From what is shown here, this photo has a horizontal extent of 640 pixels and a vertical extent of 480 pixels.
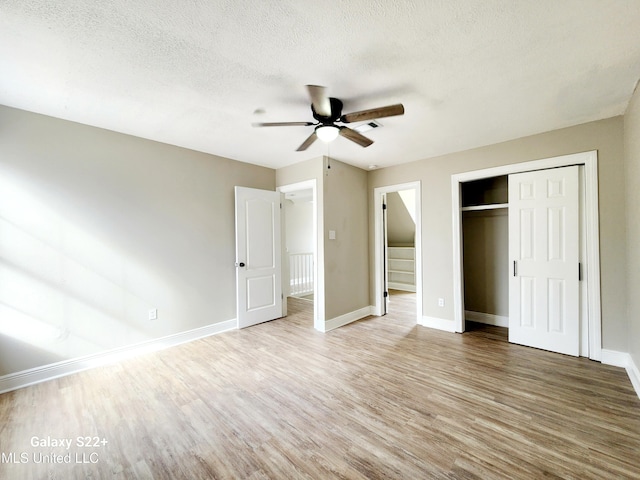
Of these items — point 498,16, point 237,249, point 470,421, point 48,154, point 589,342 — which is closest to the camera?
point 498,16

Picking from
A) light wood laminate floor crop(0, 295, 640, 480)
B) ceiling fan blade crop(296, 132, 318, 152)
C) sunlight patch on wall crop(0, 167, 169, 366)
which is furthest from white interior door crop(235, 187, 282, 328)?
ceiling fan blade crop(296, 132, 318, 152)

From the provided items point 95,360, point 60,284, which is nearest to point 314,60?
point 60,284

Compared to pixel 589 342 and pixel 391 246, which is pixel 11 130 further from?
pixel 391 246

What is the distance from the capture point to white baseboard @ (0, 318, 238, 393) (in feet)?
7.96

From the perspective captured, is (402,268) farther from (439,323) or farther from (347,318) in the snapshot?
(347,318)

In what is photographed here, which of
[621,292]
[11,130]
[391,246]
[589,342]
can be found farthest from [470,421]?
[391,246]

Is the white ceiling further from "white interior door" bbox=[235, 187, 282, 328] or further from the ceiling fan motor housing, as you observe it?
"white interior door" bbox=[235, 187, 282, 328]

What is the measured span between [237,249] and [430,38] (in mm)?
3331

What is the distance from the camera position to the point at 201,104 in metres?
2.39

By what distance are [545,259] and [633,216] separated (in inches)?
35.0

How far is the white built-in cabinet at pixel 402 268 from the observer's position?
22.0 ft

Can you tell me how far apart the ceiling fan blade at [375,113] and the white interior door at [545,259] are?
91.9 inches

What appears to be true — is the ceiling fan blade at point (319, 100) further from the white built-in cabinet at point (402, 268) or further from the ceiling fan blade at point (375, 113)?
the white built-in cabinet at point (402, 268)

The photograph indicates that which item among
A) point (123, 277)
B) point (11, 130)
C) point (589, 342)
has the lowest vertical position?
point (589, 342)
